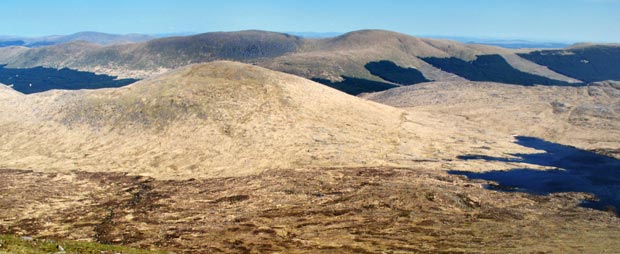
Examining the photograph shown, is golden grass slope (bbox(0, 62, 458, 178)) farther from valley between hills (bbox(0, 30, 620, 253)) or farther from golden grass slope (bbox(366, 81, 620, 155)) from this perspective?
golden grass slope (bbox(366, 81, 620, 155))

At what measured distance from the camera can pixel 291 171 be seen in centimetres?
6538

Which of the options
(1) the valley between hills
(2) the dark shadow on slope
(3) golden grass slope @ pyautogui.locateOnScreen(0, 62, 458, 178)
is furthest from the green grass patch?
(2) the dark shadow on slope

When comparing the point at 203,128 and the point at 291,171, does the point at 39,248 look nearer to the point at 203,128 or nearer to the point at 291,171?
the point at 291,171

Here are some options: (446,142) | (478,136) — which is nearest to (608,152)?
(478,136)

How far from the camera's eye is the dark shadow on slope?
60156mm

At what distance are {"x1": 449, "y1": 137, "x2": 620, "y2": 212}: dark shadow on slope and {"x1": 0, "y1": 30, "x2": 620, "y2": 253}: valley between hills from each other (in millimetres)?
391

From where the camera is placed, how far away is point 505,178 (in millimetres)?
65250

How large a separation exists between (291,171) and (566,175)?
44.4m

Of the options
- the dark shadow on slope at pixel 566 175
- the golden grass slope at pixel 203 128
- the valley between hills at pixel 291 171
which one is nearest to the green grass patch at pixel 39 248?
the valley between hills at pixel 291 171

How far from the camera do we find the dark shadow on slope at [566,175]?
A: 2368 inches

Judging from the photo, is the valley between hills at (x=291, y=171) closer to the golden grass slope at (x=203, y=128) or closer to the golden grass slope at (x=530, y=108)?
the golden grass slope at (x=203, y=128)

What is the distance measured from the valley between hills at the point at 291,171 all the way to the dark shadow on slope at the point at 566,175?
391mm

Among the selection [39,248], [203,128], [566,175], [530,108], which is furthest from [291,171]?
[530,108]

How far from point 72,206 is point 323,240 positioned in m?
32.7
